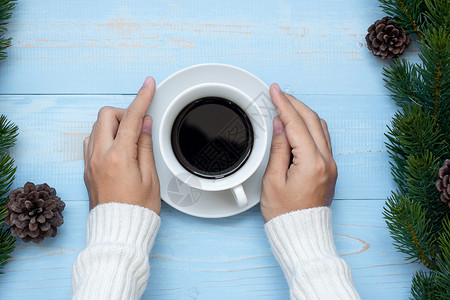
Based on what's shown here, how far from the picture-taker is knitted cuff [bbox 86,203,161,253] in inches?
28.0

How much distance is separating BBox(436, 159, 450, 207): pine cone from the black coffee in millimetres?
323

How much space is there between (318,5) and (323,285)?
1.75ft

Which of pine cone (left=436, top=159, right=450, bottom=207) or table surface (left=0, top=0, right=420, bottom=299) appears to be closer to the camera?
pine cone (left=436, top=159, right=450, bottom=207)

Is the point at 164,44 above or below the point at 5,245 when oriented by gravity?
above

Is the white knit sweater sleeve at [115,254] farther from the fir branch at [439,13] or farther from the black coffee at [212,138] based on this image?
the fir branch at [439,13]

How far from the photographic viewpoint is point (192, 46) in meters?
0.84

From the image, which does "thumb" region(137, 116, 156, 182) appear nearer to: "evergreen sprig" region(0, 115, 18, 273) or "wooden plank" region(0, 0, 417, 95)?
"wooden plank" region(0, 0, 417, 95)

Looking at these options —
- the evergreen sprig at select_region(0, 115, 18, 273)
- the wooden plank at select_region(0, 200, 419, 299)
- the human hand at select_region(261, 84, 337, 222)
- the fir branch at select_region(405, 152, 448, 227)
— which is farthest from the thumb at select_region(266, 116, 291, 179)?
the evergreen sprig at select_region(0, 115, 18, 273)

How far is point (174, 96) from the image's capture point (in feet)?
2.52

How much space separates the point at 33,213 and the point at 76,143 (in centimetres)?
15

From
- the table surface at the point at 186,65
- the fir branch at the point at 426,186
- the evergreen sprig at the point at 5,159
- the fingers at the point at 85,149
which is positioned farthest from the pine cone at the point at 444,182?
the evergreen sprig at the point at 5,159

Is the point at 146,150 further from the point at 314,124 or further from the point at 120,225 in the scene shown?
the point at 314,124

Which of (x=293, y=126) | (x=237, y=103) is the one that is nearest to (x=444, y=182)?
(x=293, y=126)

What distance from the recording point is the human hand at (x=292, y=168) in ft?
2.43
